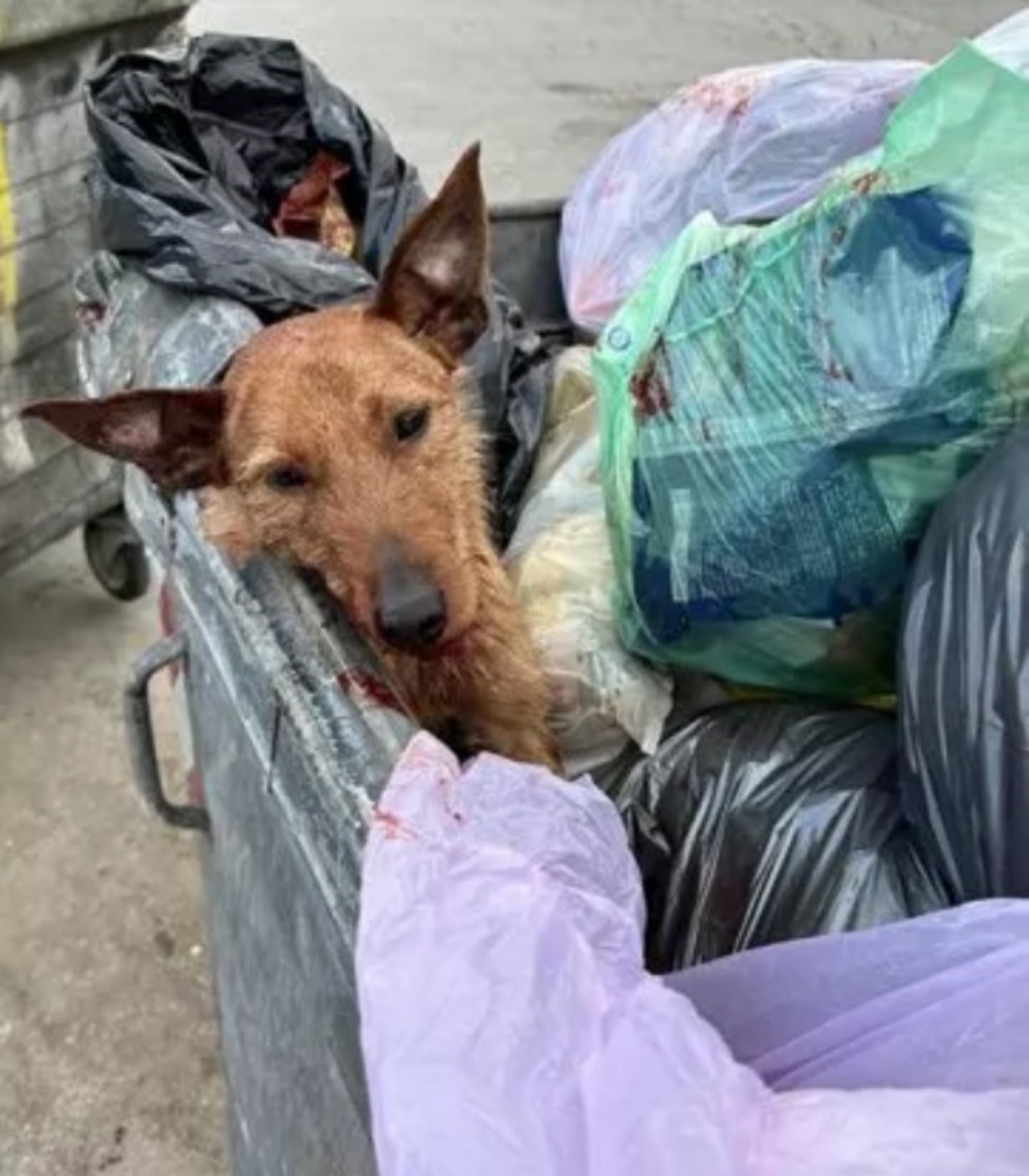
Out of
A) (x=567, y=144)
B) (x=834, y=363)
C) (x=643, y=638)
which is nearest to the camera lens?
(x=834, y=363)

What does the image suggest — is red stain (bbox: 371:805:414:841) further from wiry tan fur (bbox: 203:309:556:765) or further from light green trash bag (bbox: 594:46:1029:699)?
light green trash bag (bbox: 594:46:1029:699)

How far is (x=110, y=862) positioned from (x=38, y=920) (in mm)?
178

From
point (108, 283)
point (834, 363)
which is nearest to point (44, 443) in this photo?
point (108, 283)

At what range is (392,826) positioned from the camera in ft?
3.50

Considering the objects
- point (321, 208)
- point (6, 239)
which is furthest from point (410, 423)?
point (6, 239)

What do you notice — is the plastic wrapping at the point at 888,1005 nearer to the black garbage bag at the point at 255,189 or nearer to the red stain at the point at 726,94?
the black garbage bag at the point at 255,189

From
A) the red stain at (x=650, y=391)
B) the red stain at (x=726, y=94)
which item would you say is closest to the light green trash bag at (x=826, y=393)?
the red stain at (x=650, y=391)

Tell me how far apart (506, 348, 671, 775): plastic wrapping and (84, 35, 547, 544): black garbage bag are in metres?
0.12

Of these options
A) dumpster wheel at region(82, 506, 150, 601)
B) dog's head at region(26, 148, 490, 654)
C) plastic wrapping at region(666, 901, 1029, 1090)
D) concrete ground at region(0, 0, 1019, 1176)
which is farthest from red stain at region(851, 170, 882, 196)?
dumpster wheel at region(82, 506, 150, 601)

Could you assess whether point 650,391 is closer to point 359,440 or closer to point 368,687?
point 359,440

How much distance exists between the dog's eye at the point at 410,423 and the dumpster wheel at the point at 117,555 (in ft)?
5.45

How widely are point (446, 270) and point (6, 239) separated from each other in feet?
4.08

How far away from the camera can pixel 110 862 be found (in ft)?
9.94

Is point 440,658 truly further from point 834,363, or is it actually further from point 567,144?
Answer: point 567,144
